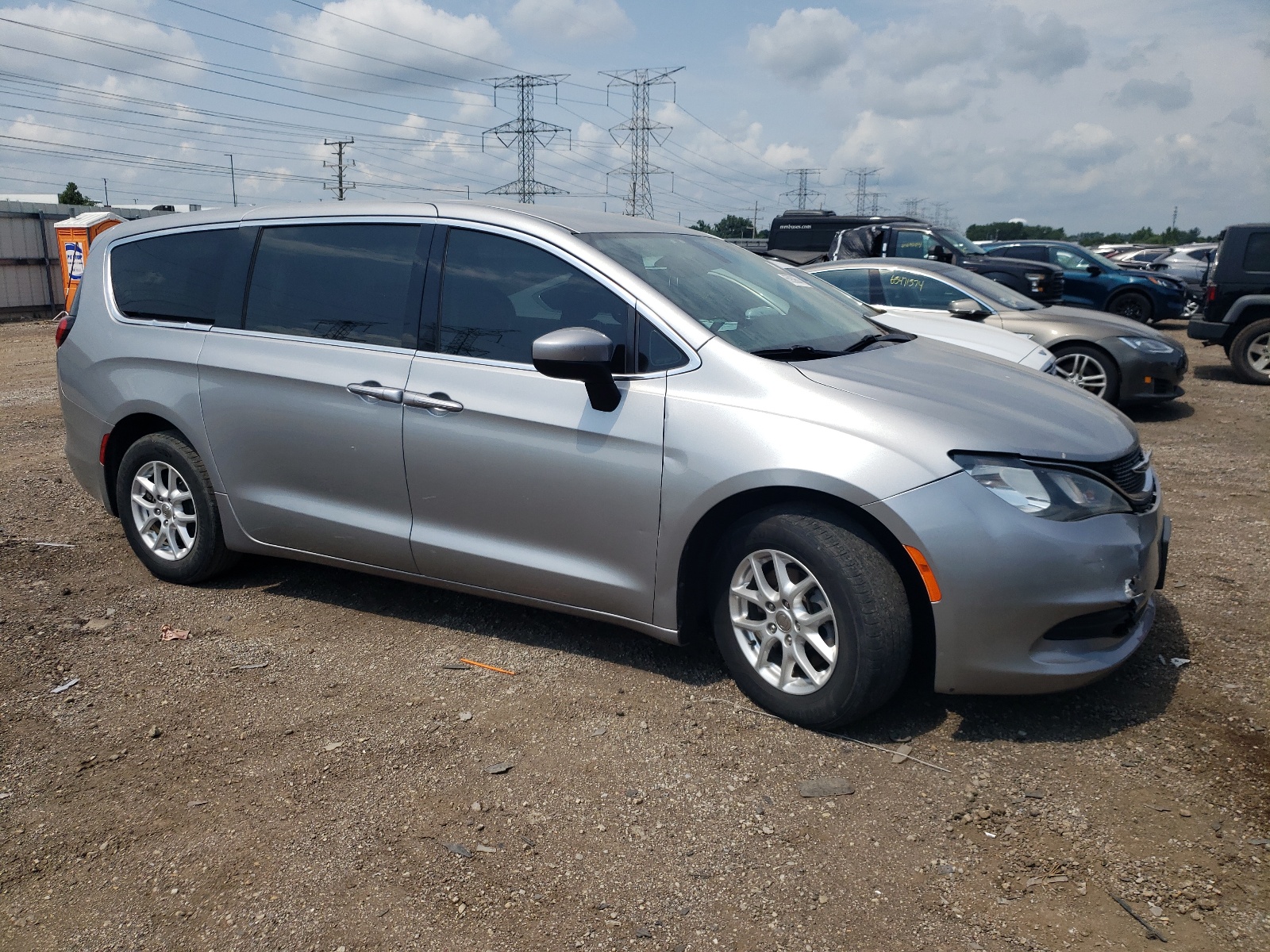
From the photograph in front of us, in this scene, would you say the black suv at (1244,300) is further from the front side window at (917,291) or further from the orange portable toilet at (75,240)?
the orange portable toilet at (75,240)

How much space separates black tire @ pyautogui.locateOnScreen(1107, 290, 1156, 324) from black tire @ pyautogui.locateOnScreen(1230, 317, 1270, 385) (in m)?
4.61

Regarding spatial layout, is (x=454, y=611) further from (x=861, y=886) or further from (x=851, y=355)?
(x=861, y=886)

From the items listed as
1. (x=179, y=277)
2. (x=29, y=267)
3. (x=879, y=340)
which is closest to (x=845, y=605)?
(x=879, y=340)

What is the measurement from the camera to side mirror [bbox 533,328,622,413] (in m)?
3.50

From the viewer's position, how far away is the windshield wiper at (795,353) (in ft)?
12.1

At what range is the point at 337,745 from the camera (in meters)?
3.48

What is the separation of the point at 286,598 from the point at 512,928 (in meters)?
2.75

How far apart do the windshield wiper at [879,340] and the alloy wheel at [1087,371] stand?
561cm

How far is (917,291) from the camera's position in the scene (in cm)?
955

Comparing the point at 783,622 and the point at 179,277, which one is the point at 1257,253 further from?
the point at 179,277

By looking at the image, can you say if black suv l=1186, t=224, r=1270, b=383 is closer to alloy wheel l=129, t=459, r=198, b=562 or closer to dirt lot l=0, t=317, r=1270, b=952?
dirt lot l=0, t=317, r=1270, b=952

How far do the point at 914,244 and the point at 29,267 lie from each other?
17.4 m

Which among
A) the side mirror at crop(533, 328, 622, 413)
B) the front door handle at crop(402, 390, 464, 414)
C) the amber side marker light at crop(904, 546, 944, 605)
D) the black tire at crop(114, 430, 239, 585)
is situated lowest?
the black tire at crop(114, 430, 239, 585)

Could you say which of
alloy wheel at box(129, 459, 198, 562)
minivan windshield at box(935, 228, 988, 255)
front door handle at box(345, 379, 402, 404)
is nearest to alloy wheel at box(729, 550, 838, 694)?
front door handle at box(345, 379, 402, 404)
